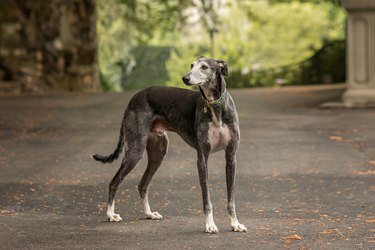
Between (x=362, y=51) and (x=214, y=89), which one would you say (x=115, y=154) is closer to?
(x=214, y=89)

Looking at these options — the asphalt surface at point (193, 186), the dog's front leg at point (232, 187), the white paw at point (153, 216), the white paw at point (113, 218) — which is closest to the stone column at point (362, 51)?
the asphalt surface at point (193, 186)

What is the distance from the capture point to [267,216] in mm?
9406

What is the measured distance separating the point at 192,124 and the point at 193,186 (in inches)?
110

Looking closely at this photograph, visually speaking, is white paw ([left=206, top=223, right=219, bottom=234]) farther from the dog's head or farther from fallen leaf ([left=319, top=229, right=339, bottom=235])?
the dog's head

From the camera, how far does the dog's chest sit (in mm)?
8438

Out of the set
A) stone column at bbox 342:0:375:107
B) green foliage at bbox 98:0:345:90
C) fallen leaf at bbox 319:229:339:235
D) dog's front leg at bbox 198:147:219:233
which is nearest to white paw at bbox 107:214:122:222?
dog's front leg at bbox 198:147:219:233

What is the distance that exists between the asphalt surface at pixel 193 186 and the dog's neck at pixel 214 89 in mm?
1149

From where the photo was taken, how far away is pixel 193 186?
11.4 metres

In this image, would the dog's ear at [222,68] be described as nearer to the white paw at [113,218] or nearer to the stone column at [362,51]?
the white paw at [113,218]

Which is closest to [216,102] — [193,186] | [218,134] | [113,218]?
[218,134]

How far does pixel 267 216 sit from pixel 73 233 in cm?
194

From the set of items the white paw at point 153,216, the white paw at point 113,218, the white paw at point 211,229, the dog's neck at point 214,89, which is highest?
the dog's neck at point 214,89

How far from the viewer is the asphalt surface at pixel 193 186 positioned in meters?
8.30

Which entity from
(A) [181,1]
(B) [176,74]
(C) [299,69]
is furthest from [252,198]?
(B) [176,74]
